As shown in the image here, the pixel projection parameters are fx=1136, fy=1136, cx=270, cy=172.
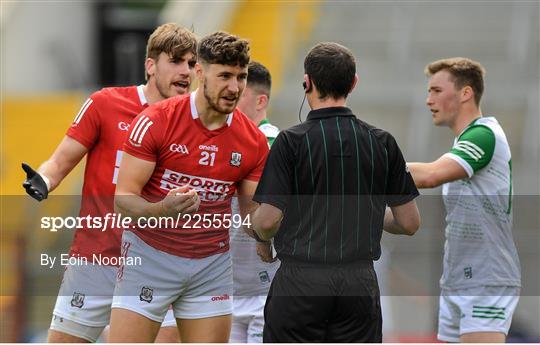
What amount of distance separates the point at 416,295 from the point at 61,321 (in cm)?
387

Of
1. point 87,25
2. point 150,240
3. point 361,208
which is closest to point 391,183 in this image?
point 361,208

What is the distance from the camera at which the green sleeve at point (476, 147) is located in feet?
19.3

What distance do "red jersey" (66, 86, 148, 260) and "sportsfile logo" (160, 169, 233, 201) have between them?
2.08ft

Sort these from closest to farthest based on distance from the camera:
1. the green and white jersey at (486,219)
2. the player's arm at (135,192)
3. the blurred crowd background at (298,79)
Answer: the player's arm at (135,192) → the green and white jersey at (486,219) → the blurred crowd background at (298,79)

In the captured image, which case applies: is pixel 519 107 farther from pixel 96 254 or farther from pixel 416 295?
pixel 96 254

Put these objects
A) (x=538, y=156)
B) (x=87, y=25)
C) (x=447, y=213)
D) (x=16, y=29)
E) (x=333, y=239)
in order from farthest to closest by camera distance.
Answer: (x=87, y=25) → (x=16, y=29) → (x=538, y=156) → (x=447, y=213) → (x=333, y=239)

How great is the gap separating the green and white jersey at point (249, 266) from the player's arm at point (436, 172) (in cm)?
80

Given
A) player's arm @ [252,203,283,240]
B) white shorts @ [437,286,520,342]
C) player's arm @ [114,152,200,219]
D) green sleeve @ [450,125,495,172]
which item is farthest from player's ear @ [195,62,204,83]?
white shorts @ [437,286,520,342]

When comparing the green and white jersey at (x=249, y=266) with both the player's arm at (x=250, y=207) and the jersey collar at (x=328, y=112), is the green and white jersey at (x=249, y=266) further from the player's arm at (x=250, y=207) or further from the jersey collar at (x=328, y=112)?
the jersey collar at (x=328, y=112)

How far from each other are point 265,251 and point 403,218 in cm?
69

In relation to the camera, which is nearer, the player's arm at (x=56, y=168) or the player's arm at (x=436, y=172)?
the player's arm at (x=56, y=168)

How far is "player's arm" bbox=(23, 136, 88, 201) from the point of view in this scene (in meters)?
5.17

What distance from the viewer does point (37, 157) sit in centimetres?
1450

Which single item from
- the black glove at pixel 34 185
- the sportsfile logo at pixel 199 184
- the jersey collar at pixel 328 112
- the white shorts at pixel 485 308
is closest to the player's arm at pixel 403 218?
the jersey collar at pixel 328 112
